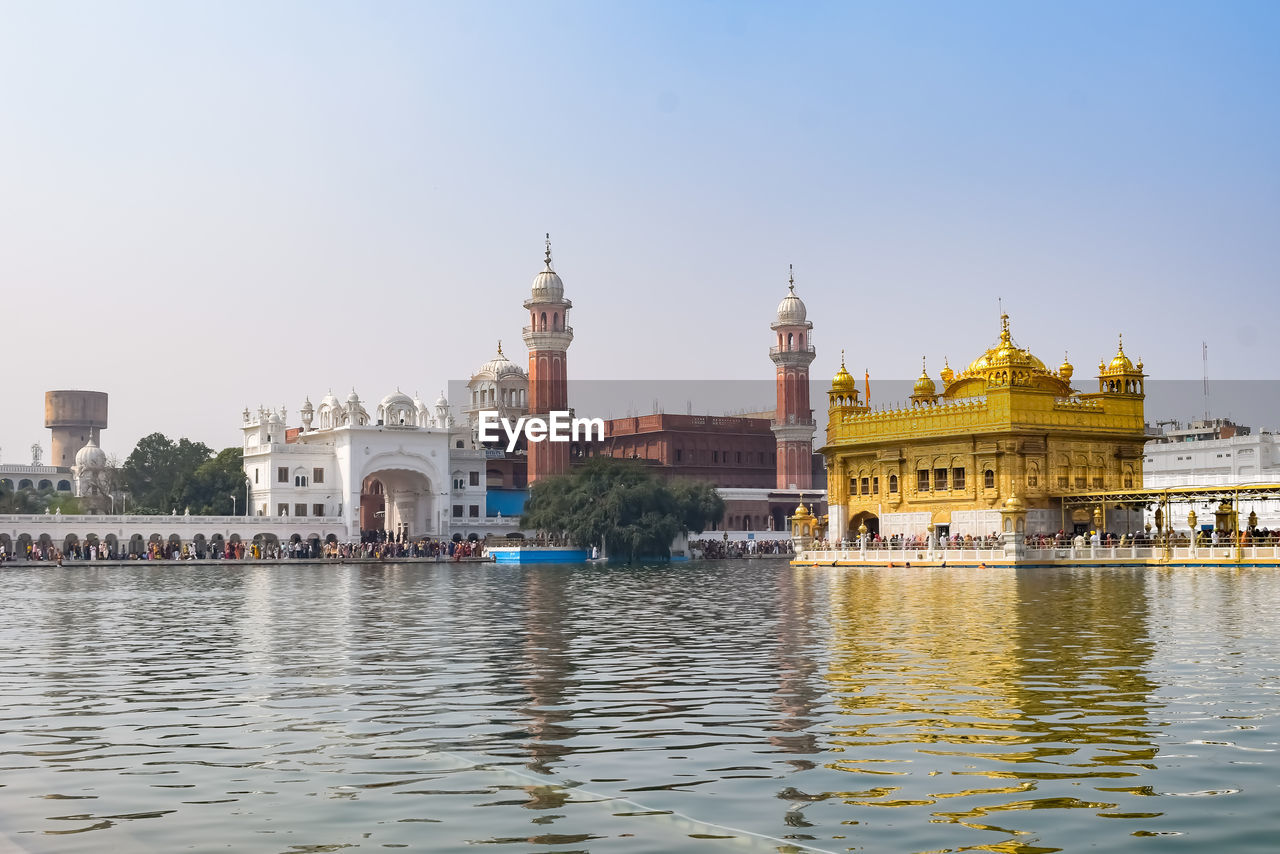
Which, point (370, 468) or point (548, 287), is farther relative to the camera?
point (548, 287)

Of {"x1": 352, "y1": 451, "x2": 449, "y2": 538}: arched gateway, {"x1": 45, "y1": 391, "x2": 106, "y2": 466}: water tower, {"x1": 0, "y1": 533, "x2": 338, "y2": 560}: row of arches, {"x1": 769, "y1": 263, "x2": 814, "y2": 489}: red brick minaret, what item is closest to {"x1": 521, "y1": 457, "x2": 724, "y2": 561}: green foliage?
{"x1": 0, "y1": 533, "x2": 338, "y2": 560}: row of arches

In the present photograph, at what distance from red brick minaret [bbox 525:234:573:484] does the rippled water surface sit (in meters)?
70.9

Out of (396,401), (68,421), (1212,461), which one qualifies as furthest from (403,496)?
(68,421)

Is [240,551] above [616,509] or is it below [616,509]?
below

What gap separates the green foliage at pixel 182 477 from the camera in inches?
3349

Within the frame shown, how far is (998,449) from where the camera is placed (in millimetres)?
53031

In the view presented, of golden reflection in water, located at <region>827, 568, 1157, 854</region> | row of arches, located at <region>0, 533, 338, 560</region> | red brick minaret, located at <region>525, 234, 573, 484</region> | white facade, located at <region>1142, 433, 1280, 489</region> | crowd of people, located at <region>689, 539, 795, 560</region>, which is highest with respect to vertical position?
red brick minaret, located at <region>525, 234, 573, 484</region>

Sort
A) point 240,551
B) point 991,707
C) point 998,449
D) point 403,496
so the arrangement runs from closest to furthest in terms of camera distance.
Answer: point 991,707, point 998,449, point 240,551, point 403,496

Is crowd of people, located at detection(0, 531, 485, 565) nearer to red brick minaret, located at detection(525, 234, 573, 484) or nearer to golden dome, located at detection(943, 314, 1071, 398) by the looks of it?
red brick minaret, located at detection(525, 234, 573, 484)

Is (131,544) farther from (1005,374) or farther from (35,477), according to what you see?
(35,477)

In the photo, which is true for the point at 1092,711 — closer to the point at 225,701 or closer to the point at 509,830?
the point at 509,830

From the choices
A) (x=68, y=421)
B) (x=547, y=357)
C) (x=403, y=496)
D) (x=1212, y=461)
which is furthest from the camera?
(x=68, y=421)

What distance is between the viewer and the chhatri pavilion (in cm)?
5319

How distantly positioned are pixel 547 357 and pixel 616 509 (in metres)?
28.7
